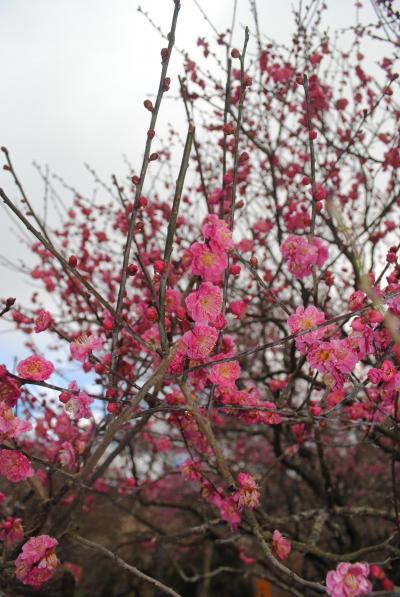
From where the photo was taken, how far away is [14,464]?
6.91 ft

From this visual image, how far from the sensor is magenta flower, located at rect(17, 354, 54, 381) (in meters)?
1.90

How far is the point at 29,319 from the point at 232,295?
243 cm

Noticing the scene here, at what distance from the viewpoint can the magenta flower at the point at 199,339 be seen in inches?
75.1

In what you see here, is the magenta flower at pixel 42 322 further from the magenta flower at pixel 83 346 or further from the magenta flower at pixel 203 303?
the magenta flower at pixel 203 303

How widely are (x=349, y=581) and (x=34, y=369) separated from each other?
155cm

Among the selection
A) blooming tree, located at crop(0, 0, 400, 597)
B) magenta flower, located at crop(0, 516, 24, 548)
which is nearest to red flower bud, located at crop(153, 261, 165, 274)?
blooming tree, located at crop(0, 0, 400, 597)

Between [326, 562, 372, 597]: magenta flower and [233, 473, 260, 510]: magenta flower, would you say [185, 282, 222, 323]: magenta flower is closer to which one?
[233, 473, 260, 510]: magenta flower

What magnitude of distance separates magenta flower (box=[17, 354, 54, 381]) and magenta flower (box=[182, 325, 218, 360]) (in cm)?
62

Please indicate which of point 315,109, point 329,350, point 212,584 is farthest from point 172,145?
point 212,584

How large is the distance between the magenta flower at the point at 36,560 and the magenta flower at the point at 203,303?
134 centimetres

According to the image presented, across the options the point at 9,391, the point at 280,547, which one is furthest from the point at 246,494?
the point at 9,391

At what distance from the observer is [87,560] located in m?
7.54

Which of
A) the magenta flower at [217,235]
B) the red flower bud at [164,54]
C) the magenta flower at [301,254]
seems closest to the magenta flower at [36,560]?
the magenta flower at [217,235]

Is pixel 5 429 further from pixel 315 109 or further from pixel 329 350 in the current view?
pixel 315 109
